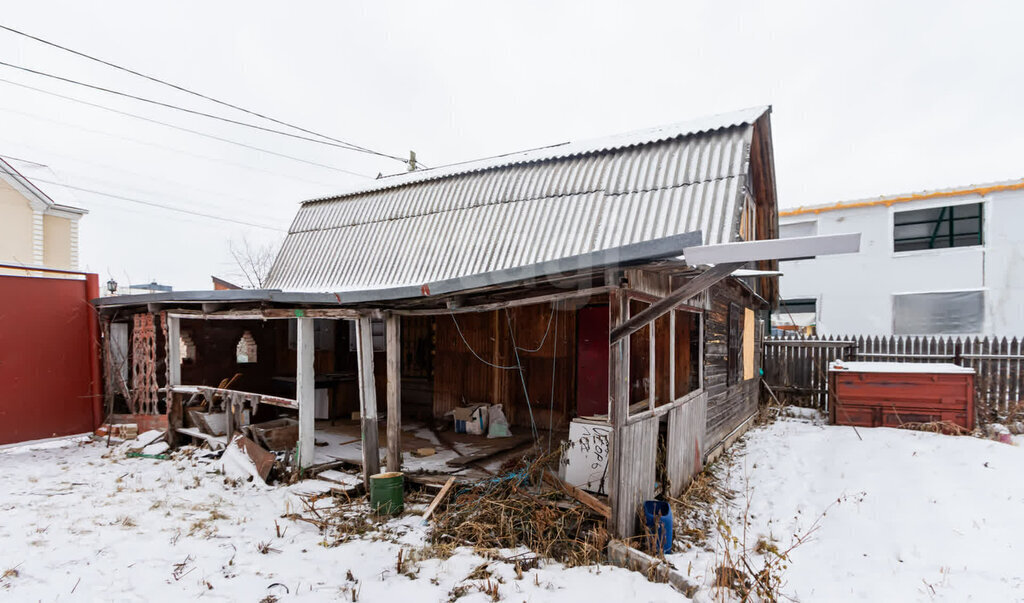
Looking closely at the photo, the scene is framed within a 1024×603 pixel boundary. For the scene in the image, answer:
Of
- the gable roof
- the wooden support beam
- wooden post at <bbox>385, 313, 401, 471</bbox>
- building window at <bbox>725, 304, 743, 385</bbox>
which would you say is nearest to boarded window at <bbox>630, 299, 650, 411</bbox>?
building window at <bbox>725, 304, 743, 385</bbox>

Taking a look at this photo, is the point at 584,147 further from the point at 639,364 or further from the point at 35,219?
the point at 35,219

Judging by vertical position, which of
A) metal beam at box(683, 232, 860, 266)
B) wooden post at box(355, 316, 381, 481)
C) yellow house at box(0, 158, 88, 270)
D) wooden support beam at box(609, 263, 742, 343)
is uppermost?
yellow house at box(0, 158, 88, 270)

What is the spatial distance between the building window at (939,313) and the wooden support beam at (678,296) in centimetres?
1619

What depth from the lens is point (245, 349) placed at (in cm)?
1125

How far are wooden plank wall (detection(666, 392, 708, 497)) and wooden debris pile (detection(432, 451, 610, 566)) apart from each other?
5.10 ft

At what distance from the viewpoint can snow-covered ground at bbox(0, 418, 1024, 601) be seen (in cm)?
421

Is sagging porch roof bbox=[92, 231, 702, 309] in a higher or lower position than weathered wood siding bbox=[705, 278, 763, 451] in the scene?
higher

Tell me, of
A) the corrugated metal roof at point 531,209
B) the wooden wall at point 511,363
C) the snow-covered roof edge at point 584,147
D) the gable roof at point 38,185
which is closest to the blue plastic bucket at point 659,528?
the wooden wall at point 511,363

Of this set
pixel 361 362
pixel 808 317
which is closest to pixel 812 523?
pixel 361 362

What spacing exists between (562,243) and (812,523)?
5.20m

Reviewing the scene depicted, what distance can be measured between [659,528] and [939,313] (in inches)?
651

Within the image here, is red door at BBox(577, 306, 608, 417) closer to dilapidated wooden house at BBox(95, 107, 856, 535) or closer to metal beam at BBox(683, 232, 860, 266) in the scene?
dilapidated wooden house at BBox(95, 107, 856, 535)

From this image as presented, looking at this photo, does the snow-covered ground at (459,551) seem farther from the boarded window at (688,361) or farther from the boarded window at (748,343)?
the boarded window at (748,343)

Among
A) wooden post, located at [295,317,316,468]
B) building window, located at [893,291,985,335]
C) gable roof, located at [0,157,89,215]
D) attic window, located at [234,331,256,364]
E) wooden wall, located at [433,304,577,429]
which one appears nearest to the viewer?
wooden post, located at [295,317,316,468]
